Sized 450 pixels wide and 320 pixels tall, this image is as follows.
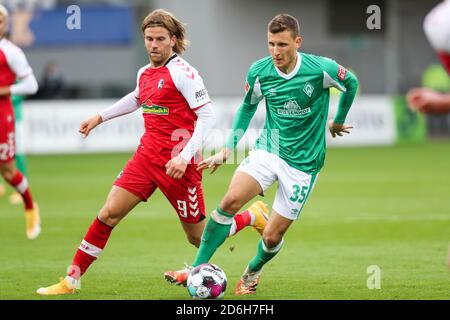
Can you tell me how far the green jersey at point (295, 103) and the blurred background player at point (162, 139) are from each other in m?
0.41

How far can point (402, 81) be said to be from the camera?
109 ft

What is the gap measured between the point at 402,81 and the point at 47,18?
12.4 m

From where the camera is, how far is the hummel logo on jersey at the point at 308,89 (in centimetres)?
771

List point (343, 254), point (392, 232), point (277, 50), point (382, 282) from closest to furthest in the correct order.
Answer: point (277, 50)
point (382, 282)
point (343, 254)
point (392, 232)

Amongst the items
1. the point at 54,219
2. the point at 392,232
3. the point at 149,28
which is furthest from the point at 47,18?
the point at 149,28

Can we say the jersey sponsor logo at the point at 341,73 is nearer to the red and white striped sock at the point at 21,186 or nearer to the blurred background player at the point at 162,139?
the blurred background player at the point at 162,139

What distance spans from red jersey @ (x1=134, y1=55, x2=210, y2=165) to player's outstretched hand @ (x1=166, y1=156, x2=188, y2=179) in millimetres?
410

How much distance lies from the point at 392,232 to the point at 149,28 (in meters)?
5.13

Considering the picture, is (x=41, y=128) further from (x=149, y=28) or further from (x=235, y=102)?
(x=149, y=28)

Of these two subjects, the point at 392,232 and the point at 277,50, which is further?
the point at 392,232

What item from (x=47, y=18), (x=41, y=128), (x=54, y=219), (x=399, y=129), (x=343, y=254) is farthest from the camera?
(x=47, y=18)

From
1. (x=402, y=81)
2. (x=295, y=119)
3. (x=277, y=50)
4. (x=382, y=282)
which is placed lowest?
(x=402, y=81)

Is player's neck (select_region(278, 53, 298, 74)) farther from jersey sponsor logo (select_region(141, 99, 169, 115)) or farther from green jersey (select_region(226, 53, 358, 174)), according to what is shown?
jersey sponsor logo (select_region(141, 99, 169, 115))

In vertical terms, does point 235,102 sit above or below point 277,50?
below
